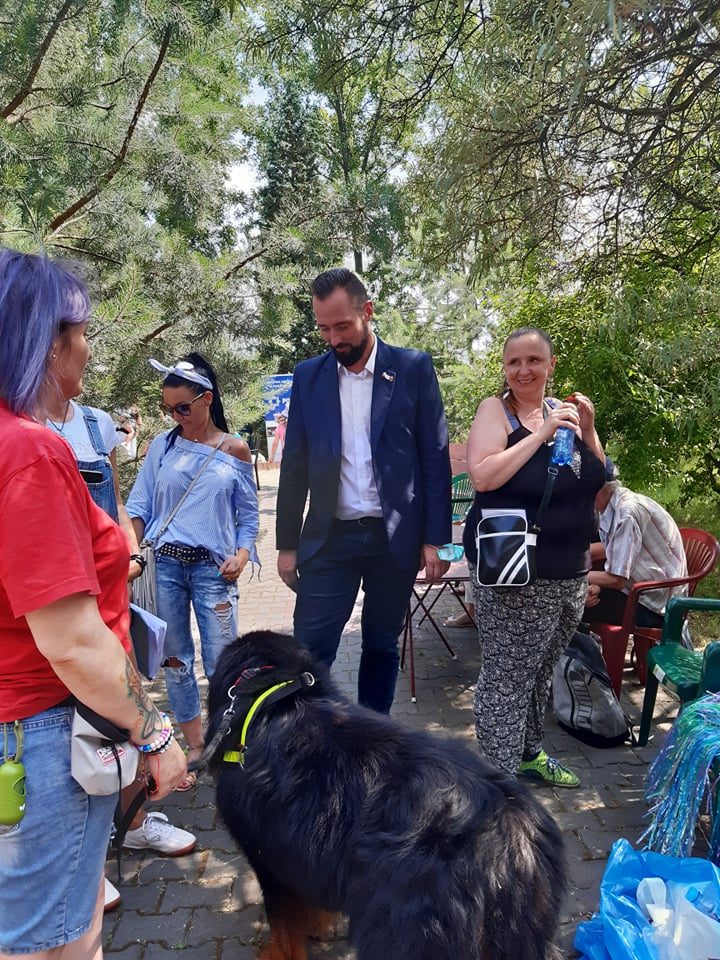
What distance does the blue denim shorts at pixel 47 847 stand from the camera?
3.80ft

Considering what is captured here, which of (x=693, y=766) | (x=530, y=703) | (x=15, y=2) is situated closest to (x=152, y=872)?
(x=530, y=703)

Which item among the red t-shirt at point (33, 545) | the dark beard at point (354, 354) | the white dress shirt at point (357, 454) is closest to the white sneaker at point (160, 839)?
the white dress shirt at point (357, 454)

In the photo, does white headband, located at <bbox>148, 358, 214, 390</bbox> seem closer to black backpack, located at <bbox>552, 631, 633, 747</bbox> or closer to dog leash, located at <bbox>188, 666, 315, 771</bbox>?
dog leash, located at <bbox>188, 666, 315, 771</bbox>

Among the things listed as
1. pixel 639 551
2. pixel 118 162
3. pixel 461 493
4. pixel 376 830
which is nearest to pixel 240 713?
pixel 376 830

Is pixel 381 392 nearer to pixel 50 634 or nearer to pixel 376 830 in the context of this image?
pixel 376 830

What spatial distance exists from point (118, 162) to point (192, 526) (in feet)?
7.55

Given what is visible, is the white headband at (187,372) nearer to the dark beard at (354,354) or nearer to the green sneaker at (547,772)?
the dark beard at (354,354)

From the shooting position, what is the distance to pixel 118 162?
11.5 feet

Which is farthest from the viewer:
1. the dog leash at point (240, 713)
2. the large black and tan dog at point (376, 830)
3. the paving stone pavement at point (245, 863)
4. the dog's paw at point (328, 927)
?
the paving stone pavement at point (245, 863)

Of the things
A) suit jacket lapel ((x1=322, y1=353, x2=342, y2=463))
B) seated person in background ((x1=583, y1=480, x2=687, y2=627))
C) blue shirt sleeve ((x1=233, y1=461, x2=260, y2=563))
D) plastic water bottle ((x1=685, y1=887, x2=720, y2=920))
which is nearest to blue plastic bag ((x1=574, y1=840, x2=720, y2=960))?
plastic water bottle ((x1=685, y1=887, x2=720, y2=920))

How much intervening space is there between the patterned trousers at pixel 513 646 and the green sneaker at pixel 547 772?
0.33m

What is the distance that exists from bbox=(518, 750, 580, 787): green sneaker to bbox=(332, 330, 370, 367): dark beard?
206 centimetres

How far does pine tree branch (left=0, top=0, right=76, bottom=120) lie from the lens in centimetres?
288

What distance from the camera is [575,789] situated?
9.33 ft
